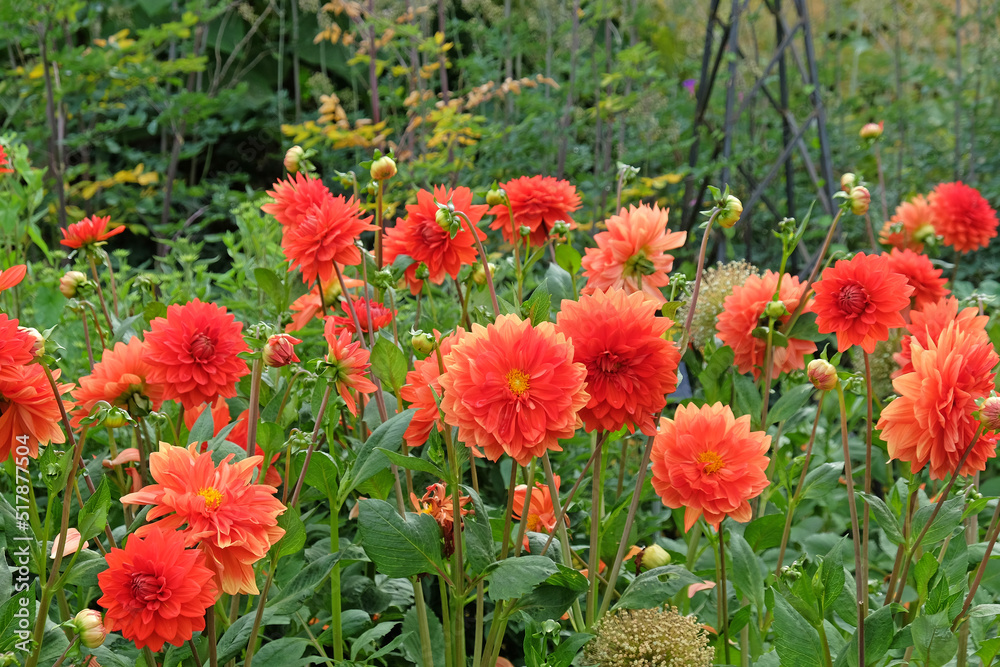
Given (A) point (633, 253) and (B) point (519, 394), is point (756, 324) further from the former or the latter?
(B) point (519, 394)

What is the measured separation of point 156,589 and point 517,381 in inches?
10.8

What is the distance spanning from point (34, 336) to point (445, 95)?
197 cm

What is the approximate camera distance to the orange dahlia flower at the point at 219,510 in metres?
0.53

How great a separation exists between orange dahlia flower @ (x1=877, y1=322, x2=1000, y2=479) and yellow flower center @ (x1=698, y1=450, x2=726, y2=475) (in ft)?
0.43

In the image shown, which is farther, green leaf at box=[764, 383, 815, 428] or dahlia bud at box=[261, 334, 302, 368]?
green leaf at box=[764, 383, 815, 428]

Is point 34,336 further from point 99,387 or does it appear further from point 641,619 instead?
point 641,619

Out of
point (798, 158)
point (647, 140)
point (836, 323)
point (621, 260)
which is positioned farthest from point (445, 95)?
point (836, 323)

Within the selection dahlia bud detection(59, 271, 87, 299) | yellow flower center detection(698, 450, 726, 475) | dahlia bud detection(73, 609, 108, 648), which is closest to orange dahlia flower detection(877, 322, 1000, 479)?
yellow flower center detection(698, 450, 726, 475)

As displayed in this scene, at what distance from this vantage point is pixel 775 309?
2.63 ft

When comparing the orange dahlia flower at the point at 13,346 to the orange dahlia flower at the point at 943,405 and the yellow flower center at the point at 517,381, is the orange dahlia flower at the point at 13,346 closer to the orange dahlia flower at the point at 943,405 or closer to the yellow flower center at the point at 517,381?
the yellow flower center at the point at 517,381

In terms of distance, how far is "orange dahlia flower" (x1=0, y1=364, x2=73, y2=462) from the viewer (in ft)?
1.86

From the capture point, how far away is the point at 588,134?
2875 mm

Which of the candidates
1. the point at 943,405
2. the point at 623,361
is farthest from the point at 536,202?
the point at 943,405

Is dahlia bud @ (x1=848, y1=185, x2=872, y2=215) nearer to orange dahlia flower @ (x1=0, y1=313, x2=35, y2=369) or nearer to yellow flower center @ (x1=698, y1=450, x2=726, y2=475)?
yellow flower center @ (x1=698, y1=450, x2=726, y2=475)
